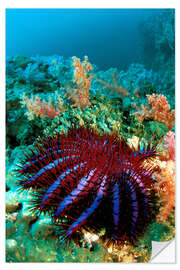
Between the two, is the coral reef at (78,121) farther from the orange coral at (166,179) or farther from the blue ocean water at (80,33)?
the blue ocean water at (80,33)

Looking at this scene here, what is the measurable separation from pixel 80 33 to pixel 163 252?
2.58 m

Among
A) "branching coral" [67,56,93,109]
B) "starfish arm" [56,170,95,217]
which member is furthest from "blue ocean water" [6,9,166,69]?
"starfish arm" [56,170,95,217]

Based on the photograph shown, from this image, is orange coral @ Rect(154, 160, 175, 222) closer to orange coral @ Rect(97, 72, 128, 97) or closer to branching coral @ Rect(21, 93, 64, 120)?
orange coral @ Rect(97, 72, 128, 97)

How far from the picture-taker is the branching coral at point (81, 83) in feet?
8.21

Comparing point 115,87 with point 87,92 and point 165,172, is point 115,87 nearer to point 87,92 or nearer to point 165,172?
point 87,92

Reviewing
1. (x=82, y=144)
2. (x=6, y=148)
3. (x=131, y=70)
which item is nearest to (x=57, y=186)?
(x=82, y=144)

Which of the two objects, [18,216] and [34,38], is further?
[34,38]

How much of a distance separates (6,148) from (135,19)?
2086 mm

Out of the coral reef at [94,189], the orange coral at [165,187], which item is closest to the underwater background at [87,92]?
the orange coral at [165,187]

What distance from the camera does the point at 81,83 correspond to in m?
2.59

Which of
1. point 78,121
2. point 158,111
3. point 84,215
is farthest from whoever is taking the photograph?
point 158,111

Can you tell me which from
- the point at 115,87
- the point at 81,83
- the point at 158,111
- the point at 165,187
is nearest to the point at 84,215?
the point at 165,187

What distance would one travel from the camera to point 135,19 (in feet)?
8.09
